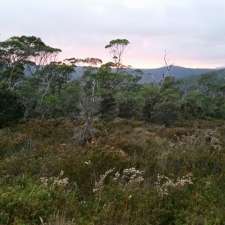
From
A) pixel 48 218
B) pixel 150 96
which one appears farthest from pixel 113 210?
pixel 150 96

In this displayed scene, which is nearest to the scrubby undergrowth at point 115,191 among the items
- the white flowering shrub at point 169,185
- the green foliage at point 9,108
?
the white flowering shrub at point 169,185

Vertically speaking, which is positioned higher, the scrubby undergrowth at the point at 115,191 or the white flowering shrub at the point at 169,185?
the white flowering shrub at the point at 169,185

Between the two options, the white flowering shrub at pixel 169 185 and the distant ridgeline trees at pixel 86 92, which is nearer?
the white flowering shrub at pixel 169 185

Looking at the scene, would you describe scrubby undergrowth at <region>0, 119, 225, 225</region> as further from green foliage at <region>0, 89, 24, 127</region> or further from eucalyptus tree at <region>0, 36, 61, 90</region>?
eucalyptus tree at <region>0, 36, 61, 90</region>

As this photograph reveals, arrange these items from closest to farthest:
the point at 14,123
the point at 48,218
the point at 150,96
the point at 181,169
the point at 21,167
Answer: the point at 48,218
the point at 181,169
the point at 21,167
the point at 14,123
the point at 150,96

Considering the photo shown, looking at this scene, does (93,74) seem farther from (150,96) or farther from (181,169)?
(181,169)

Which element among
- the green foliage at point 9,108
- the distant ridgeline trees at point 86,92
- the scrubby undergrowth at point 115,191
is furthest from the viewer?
the distant ridgeline trees at point 86,92

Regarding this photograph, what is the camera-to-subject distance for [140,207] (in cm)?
529

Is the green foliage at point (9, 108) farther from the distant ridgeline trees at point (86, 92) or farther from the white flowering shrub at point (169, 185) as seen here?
the white flowering shrub at point (169, 185)

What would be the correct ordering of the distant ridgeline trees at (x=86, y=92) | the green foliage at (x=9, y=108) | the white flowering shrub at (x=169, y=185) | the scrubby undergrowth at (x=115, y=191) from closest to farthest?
the scrubby undergrowth at (x=115, y=191), the white flowering shrub at (x=169, y=185), the green foliage at (x=9, y=108), the distant ridgeline trees at (x=86, y=92)

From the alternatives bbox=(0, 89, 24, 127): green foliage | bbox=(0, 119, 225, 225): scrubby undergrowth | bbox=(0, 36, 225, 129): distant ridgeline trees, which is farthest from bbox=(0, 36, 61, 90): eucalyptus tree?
bbox=(0, 119, 225, 225): scrubby undergrowth

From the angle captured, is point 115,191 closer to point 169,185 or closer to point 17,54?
point 169,185

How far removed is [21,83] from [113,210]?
41.6 m

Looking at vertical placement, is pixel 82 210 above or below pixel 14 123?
above
